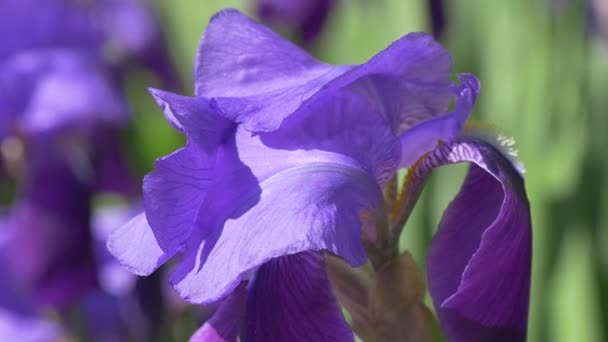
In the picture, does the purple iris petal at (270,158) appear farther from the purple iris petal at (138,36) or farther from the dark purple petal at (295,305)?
the purple iris petal at (138,36)

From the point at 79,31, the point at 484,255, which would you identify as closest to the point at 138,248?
the point at 484,255

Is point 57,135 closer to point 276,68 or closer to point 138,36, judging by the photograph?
point 138,36

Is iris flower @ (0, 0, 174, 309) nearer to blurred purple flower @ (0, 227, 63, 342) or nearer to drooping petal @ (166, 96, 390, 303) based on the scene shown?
blurred purple flower @ (0, 227, 63, 342)

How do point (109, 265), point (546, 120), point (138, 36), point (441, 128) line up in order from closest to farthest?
point (441, 128) < point (546, 120) < point (109, 265) < point (138, 36)

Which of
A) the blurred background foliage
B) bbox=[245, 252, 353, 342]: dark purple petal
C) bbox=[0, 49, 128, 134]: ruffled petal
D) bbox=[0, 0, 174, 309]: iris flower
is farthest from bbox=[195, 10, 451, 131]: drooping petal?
bbox=[0, 49, 128, 134]: ruffled petal

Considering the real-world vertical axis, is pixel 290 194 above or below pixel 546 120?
above

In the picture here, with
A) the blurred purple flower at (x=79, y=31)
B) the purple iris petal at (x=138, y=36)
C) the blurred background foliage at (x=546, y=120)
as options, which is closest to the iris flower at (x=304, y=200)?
the blurred background foliage at (x=546, y=120)

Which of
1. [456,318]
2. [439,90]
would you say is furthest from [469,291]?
[439,90]
